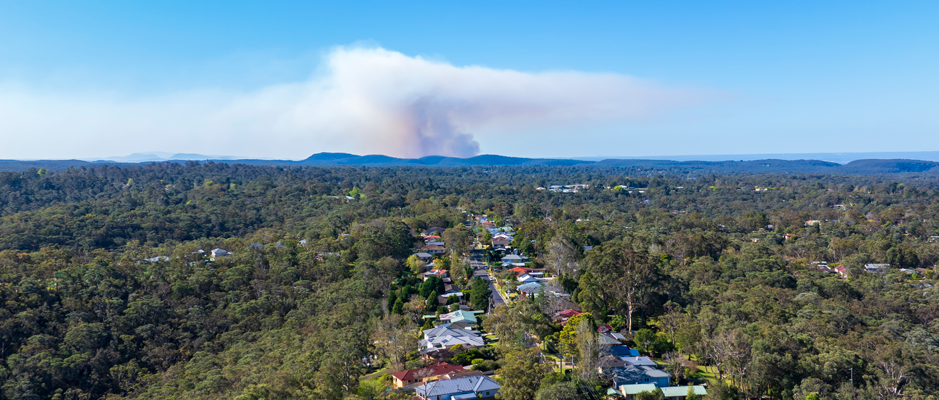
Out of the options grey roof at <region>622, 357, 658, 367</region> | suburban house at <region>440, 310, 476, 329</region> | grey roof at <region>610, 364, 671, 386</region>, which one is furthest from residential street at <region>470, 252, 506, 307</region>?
grey roof at <region>610, 364, 671, 386</region>

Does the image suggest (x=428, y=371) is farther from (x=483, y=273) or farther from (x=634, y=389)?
(x=483, y=273)

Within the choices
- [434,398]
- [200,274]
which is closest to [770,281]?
[434,398]

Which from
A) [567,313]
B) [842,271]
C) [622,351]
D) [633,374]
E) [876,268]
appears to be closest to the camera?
[633,374]

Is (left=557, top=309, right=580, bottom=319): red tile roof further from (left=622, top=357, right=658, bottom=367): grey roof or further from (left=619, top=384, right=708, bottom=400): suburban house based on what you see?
(left=619, top=384, right=708, bottom=400): suburban house

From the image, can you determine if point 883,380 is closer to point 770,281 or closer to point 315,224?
point 770,281

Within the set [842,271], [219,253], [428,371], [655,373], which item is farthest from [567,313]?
[219,253]

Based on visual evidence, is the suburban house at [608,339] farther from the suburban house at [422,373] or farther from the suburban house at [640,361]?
the suburban house at [422,373]
